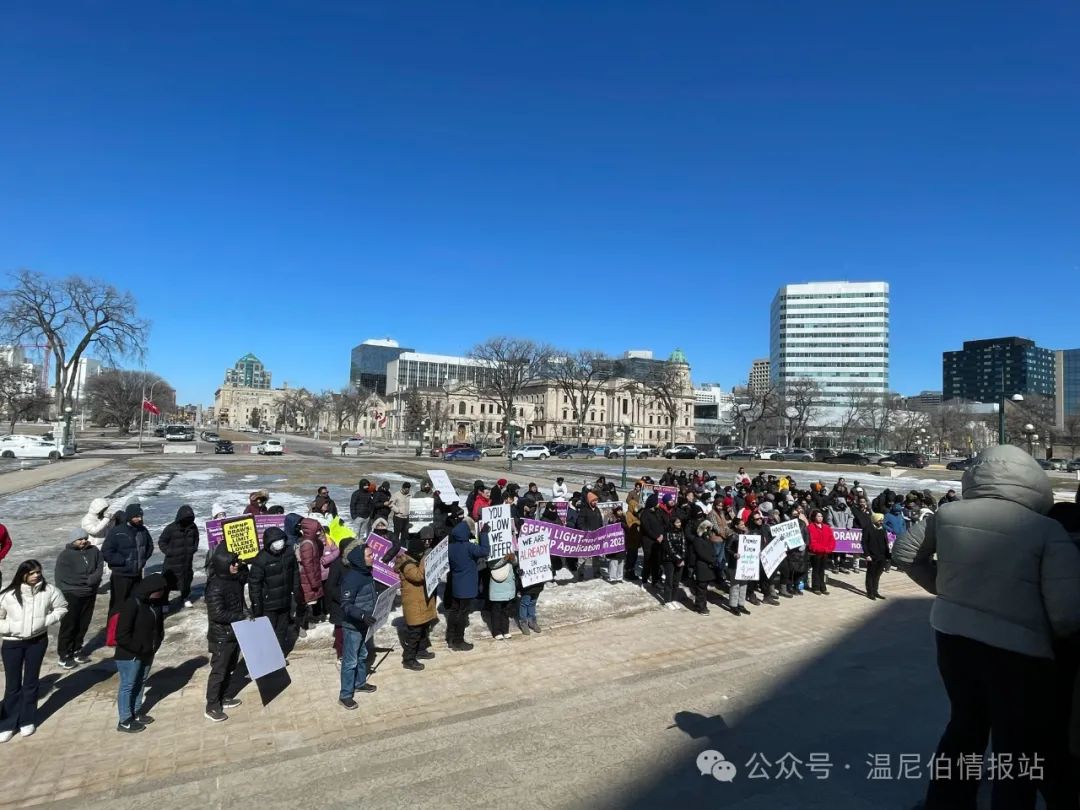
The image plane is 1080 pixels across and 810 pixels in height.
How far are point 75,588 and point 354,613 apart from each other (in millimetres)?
4031

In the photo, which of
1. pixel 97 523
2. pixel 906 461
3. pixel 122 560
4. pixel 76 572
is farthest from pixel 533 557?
pixel 906 461

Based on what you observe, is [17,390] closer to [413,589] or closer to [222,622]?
[222,622]

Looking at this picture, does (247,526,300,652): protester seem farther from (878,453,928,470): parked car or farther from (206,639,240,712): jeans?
(878,453,928,470): parked car

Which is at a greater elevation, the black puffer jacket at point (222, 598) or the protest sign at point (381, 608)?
the black puffer jacket at point (222, 598)

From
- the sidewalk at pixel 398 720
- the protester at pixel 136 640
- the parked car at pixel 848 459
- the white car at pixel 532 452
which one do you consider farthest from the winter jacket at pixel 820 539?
the parked car at pixel 848 459

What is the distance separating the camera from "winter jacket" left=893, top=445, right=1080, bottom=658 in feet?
10.7

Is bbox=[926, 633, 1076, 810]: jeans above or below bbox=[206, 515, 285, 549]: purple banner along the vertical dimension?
above

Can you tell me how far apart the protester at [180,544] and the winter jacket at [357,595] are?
4527 millimetres

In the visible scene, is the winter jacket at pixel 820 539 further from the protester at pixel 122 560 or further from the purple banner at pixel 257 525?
the protester at pixel 122 560

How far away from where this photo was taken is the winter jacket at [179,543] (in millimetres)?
10086

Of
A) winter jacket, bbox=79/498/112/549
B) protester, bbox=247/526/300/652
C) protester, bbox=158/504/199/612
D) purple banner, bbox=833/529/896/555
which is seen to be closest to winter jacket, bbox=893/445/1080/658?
protester, bbox=247/526/300/652

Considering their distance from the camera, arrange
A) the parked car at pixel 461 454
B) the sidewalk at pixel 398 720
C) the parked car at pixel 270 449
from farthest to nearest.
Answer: the parked car at pixel 461 454 → the parked car at pixel 270 449 → the sidewalk at pixel 398 720

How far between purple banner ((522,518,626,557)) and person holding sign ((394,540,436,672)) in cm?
385

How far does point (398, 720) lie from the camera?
6680mm
